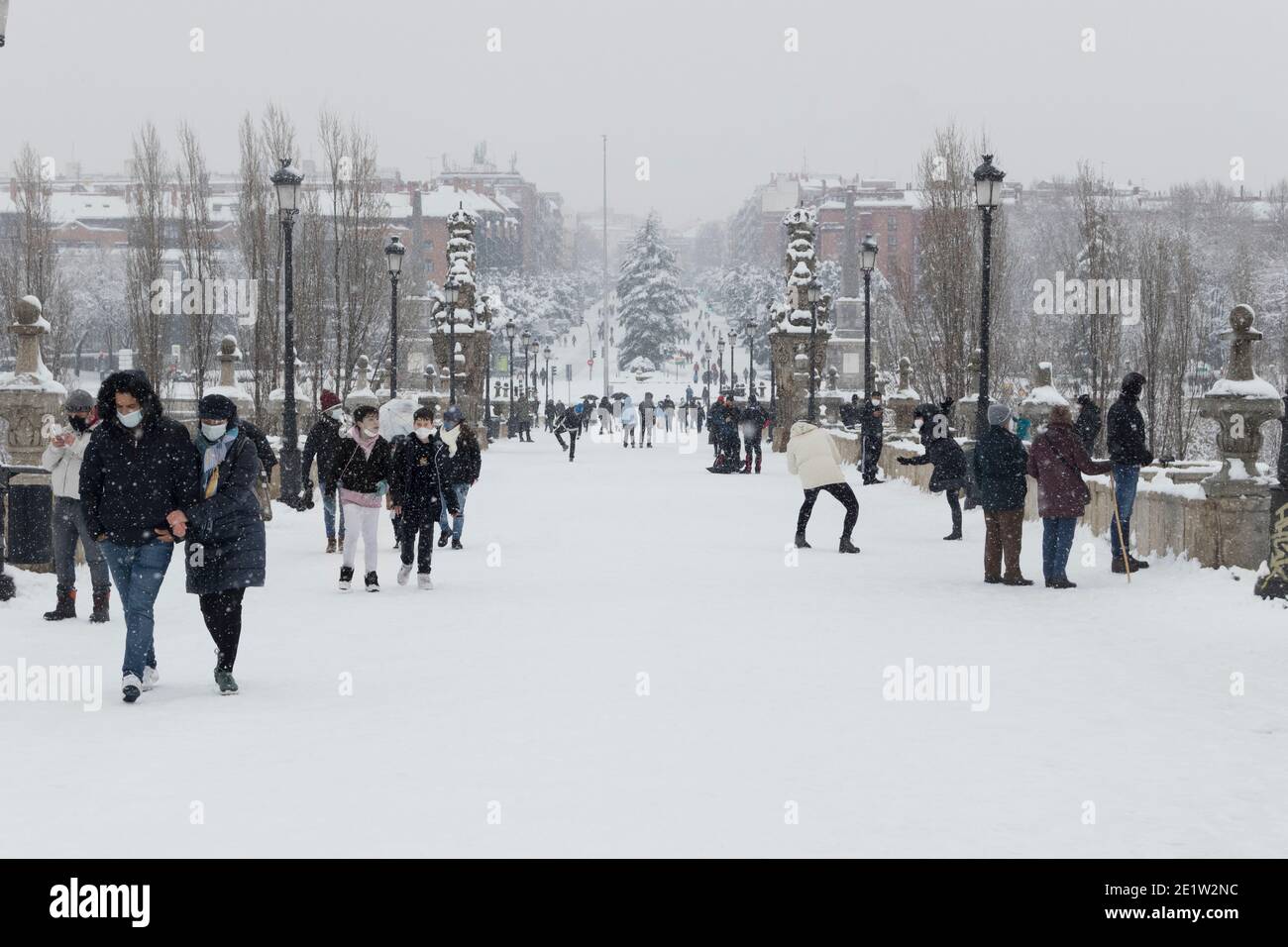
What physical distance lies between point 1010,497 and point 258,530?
24.2ft

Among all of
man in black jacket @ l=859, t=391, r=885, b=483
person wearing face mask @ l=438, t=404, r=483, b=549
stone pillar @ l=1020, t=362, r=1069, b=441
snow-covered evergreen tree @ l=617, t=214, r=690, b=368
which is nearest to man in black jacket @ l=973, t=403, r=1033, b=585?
person wearing face mask @ l=438, t=404, r=483, b=549

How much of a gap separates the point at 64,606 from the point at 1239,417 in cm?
949

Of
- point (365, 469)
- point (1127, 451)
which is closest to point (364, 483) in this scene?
point (365, 469)

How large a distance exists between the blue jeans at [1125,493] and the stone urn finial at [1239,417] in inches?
37.8

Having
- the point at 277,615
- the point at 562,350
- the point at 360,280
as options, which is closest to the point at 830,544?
the point at 277,615

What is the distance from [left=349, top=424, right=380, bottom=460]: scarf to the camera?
13273mm

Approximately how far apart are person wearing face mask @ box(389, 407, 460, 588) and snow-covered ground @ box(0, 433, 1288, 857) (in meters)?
0.32

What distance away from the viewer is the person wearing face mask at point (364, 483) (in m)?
13.2

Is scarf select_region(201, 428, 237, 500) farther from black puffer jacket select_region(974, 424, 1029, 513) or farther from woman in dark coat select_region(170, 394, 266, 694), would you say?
black puffer jacket select_region(974, 424, 1029, 513)

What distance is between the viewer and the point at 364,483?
43.6ft

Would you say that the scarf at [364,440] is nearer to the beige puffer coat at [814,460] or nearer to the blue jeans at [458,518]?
the blue jeans at [458,518]

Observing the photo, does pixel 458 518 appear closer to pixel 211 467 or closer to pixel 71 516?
pixel 71 516

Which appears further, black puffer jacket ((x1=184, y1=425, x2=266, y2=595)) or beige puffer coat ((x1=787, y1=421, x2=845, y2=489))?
Answer: beige puffer coat ((x1=787, y1=421, x2=845, y2=489))

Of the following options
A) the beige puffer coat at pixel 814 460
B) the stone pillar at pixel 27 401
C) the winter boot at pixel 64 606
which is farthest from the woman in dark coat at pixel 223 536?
the beige puffer coat at pixel 814 460
